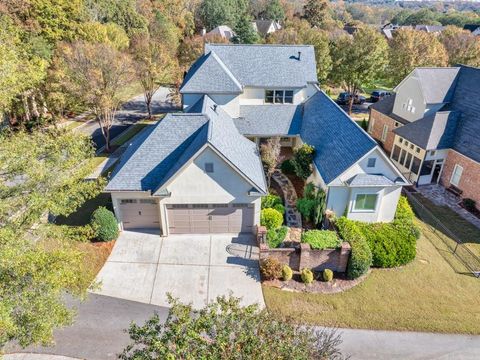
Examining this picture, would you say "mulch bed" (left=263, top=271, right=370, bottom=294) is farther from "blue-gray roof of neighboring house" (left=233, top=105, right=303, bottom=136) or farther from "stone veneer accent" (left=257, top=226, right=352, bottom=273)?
"blue-gray roof of neighboring house" (left=233, top=105, right=303, bottom=136)

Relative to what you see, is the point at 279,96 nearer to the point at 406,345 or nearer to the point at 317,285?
the point at 317,285

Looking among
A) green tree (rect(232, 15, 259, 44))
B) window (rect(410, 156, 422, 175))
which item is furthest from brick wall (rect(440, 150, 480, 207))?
green tree (rect(232, 15, 259, 44))

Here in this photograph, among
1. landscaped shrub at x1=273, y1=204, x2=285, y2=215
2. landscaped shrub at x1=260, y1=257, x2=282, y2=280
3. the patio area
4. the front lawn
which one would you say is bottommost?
the front lawn

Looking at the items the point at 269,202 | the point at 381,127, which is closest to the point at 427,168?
the point at 381,127

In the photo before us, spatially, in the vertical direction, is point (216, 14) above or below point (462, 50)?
above

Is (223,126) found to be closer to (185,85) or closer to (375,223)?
(185,85)

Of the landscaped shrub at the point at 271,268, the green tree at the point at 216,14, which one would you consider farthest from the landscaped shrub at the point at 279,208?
the green tree at the point at 216,14

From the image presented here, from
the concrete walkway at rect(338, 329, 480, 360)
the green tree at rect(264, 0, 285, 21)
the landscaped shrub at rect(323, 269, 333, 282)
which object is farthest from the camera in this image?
the green tree at rect(264, 0, 285, 21)
